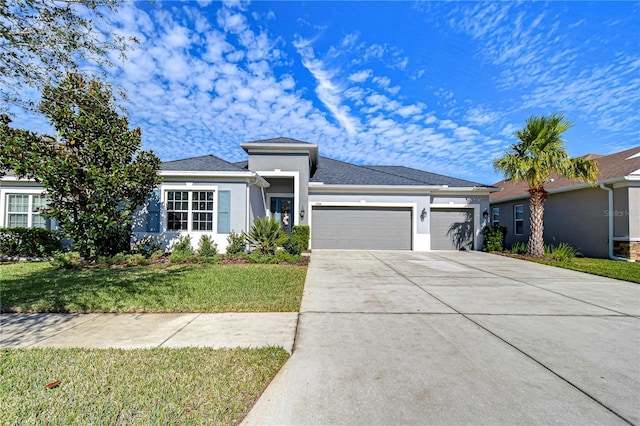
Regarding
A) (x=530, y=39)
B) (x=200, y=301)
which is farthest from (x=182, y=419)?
(x=530, y=39)

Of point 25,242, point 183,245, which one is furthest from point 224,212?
point 25,242

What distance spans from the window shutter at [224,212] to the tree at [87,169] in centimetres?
244

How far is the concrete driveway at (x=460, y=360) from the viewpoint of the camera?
224 centimetres

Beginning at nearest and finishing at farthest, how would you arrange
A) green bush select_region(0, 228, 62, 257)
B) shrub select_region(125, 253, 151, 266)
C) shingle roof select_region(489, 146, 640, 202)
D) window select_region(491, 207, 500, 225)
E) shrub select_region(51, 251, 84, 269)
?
shrub select_region(51, 251, 84, 269) → shrub select_region(125, 253, 151, 266) → green bush select_region(0, 228, 62, 257) → shingle roof select_region(489, 146, 640, 202) → window select_region(491, 207, 500, 225)

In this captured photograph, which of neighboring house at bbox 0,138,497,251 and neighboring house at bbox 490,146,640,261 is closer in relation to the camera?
neighboring house at bbox 490,146,640,261

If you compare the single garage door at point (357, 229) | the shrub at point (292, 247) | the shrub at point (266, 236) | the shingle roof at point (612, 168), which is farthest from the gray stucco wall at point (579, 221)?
the shrub at point (266, 236)

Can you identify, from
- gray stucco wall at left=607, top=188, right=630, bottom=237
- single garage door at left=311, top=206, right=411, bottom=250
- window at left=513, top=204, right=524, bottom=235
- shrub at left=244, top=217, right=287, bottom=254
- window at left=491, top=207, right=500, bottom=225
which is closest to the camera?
shrub at left=244, top=217, right=287, bottom=254

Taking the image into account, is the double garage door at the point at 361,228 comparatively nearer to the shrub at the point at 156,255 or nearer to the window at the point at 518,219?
the window at the point at 518,219

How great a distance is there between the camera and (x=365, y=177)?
1543 centimetres

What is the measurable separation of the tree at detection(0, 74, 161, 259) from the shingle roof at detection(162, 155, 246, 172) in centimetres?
166

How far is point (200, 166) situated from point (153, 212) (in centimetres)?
249

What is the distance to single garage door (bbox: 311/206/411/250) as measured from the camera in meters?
14.6

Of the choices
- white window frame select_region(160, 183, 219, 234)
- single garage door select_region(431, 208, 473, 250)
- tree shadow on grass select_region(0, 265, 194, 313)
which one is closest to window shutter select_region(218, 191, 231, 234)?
white window frame select_region(160, 183, 219, 234)

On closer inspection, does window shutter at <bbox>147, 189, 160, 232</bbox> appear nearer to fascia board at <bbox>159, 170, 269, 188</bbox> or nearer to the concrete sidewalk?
fascia board at <bbox>159, 170, 269, 188</bbox>
